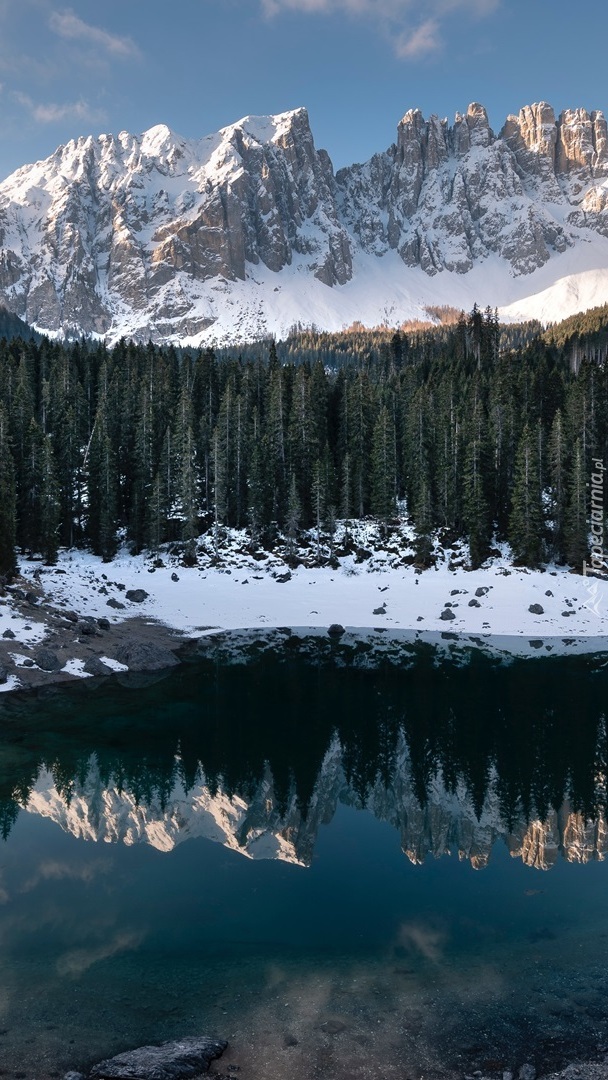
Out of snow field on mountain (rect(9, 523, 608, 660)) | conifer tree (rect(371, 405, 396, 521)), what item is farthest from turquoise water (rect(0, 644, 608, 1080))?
conifer tree (rect(371, 405, 396, 521))

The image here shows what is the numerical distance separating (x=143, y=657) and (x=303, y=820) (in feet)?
84.5

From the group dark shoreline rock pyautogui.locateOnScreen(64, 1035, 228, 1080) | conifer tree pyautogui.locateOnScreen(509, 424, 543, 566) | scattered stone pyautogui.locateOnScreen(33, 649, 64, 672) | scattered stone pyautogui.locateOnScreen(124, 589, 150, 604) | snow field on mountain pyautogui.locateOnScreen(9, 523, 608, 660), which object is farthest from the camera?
conifer tree pyautogui.locateOnScreen(509, 424, 543, 566)

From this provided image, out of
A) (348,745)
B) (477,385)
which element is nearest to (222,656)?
(348,745)

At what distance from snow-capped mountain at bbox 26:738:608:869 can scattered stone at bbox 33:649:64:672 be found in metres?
15.8

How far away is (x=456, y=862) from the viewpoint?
2273 cm

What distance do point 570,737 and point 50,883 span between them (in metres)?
24.5

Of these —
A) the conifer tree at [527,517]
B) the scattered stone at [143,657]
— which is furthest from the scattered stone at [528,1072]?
the conifer tree at [527,517]

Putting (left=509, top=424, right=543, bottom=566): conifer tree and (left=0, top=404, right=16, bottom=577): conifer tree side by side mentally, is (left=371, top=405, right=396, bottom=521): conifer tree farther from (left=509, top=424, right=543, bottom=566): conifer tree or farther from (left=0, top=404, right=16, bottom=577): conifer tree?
(left=0, top=404, right=16, bottom=577): conifer tree

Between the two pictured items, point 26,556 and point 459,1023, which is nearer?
point 459,1023

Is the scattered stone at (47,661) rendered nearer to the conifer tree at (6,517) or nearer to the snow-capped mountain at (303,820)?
the conifer tree at (6,517)

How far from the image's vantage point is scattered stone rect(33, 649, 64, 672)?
45184 mm

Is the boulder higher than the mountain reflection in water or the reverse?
higher

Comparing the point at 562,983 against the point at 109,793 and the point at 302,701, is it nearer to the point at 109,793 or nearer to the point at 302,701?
the point at 109,793

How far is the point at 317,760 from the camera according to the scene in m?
32.2
